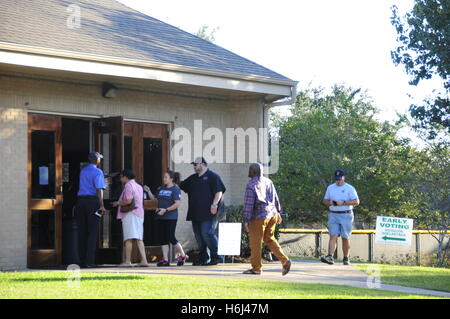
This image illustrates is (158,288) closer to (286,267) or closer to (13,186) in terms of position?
(286,267)

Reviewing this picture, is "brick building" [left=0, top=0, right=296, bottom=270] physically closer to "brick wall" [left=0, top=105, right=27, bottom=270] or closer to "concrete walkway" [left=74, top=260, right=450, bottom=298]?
"brick wall" [left=0, top=105, right=27, bottom=270]

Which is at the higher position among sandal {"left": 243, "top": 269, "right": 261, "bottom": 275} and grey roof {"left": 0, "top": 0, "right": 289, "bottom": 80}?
grey roof {"left": 0, "top": 0, "right": 289, "bottom": 80}

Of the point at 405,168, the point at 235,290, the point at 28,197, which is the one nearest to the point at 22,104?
the point at 28,197

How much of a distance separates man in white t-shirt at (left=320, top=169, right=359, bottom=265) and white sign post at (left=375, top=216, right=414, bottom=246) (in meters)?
2.25

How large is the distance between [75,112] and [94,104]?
48 cm

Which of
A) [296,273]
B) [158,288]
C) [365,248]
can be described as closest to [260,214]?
[296,273]

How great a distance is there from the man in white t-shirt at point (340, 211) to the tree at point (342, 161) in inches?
556

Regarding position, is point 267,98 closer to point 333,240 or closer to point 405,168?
point 333,240

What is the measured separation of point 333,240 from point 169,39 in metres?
5.69

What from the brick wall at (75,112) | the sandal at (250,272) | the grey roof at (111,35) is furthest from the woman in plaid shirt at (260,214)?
the brick wall at (75,112)

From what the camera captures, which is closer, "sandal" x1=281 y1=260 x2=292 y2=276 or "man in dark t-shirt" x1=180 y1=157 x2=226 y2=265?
"sandal" x1=281 y1=260 x2=292 y2=276

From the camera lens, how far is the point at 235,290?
1072 cm

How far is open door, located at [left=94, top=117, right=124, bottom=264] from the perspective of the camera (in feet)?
52.1

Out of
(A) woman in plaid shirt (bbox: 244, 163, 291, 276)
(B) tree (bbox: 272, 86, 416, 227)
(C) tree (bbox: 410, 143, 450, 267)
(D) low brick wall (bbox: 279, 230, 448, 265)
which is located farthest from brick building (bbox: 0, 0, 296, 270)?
(B) tree (bbox: 272, 86, 416, 227)
